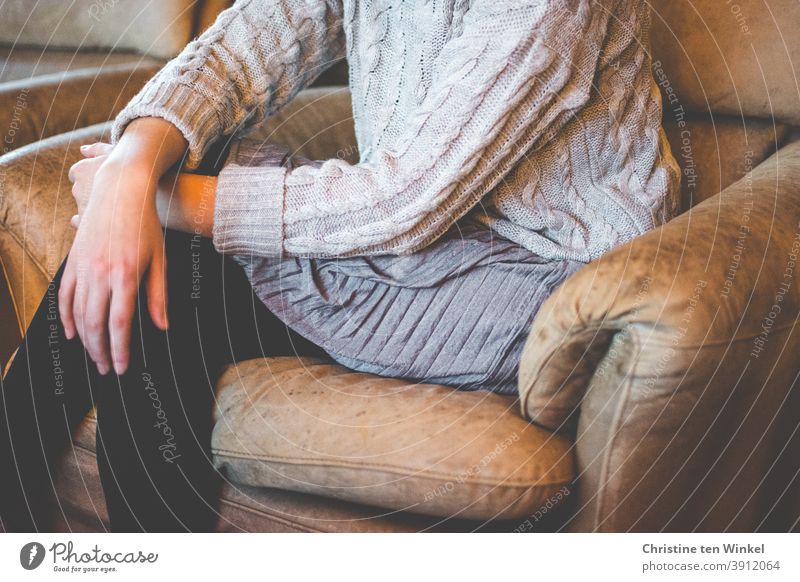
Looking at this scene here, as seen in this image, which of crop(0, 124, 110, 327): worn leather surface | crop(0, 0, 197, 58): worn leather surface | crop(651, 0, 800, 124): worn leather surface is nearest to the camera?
crop(0, 124, 110, 327): worn leather surface

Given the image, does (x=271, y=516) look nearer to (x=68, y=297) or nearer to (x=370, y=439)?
(x=370, y=439)

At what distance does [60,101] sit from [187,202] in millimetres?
501

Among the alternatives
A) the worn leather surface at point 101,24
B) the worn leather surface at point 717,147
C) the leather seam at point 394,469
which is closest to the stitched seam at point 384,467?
the leather seam at point 394,469

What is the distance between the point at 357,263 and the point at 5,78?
1130 mm

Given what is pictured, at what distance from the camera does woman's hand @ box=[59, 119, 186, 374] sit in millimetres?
559

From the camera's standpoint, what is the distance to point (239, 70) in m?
0.71

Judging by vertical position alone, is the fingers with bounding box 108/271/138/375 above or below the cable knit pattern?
below

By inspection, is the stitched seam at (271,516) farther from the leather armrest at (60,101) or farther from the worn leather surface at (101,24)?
the worn leather surface at (101,24)

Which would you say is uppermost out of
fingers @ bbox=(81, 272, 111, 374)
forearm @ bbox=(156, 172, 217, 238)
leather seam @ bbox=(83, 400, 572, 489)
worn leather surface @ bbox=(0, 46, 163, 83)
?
worn leather surface @ bbox=(0, 46, 163, 83)

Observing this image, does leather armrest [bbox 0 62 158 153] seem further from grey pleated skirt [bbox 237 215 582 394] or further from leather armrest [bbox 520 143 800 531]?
leather armrest [bbox 520 143 800 531]

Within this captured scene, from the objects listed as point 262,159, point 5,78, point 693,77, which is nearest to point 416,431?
point 262,159

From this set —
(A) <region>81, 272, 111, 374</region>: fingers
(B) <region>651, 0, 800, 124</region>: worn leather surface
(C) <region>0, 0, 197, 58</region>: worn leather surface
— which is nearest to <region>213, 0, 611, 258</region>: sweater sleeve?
(A) <region>81, 272, 111, 374</region>: fingers
